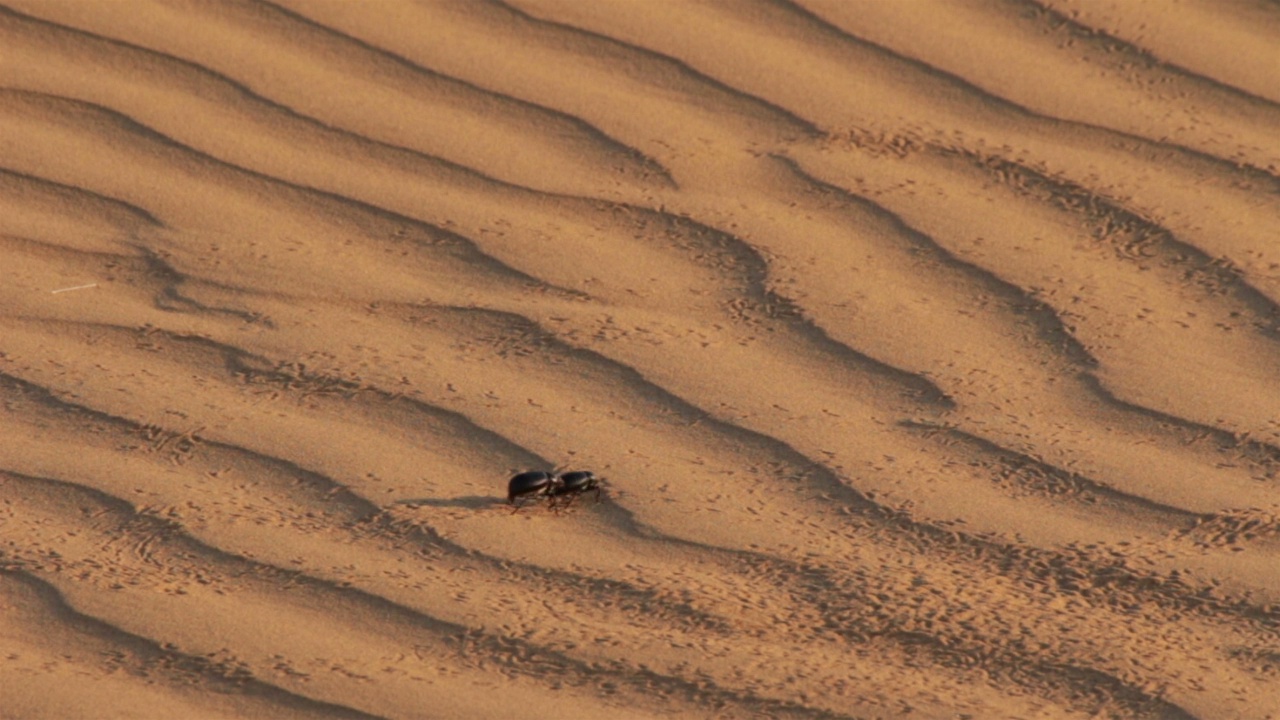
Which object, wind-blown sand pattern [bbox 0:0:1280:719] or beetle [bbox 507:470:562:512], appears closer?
wind-blown sand pattern [bbox 0:0:1280:719]

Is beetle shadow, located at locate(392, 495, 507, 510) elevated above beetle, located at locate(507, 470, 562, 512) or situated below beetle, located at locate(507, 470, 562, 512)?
below

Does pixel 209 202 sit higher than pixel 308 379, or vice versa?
pixel 209 202

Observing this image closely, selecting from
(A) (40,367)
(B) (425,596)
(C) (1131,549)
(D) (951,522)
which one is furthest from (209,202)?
(C) (1131,549)

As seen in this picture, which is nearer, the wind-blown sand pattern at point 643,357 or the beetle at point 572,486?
the wind-blown sand pattern at point 643,357

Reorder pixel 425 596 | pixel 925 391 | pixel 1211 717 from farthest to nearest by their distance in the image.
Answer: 1. pixel 925 391
2. pixel 425 596
3. pixel 1211 717

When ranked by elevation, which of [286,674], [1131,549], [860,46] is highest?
[860,46]

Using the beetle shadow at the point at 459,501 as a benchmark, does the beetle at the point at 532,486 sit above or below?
above

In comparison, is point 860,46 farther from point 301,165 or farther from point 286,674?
point 286,674
